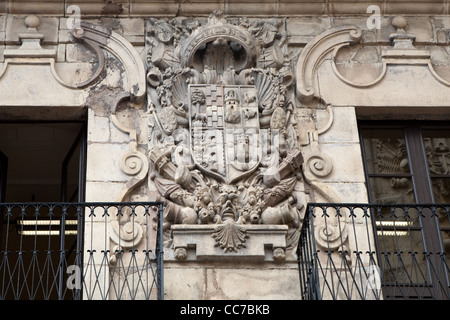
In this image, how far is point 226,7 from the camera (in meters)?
9.93

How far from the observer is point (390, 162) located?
9.49 metres

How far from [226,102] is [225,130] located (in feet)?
0.95

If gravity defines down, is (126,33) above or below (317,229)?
above

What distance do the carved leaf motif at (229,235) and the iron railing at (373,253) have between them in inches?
20.2

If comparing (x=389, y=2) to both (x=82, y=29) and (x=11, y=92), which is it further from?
(x=11, y=92)

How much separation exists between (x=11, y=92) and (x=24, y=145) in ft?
3.36

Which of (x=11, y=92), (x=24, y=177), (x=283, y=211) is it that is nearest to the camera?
(x=283, y=211)

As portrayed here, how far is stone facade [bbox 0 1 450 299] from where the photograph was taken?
→ 852 centimetres

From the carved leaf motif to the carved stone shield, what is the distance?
513mm

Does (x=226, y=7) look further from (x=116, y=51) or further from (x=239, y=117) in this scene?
(x=239, y=117)
